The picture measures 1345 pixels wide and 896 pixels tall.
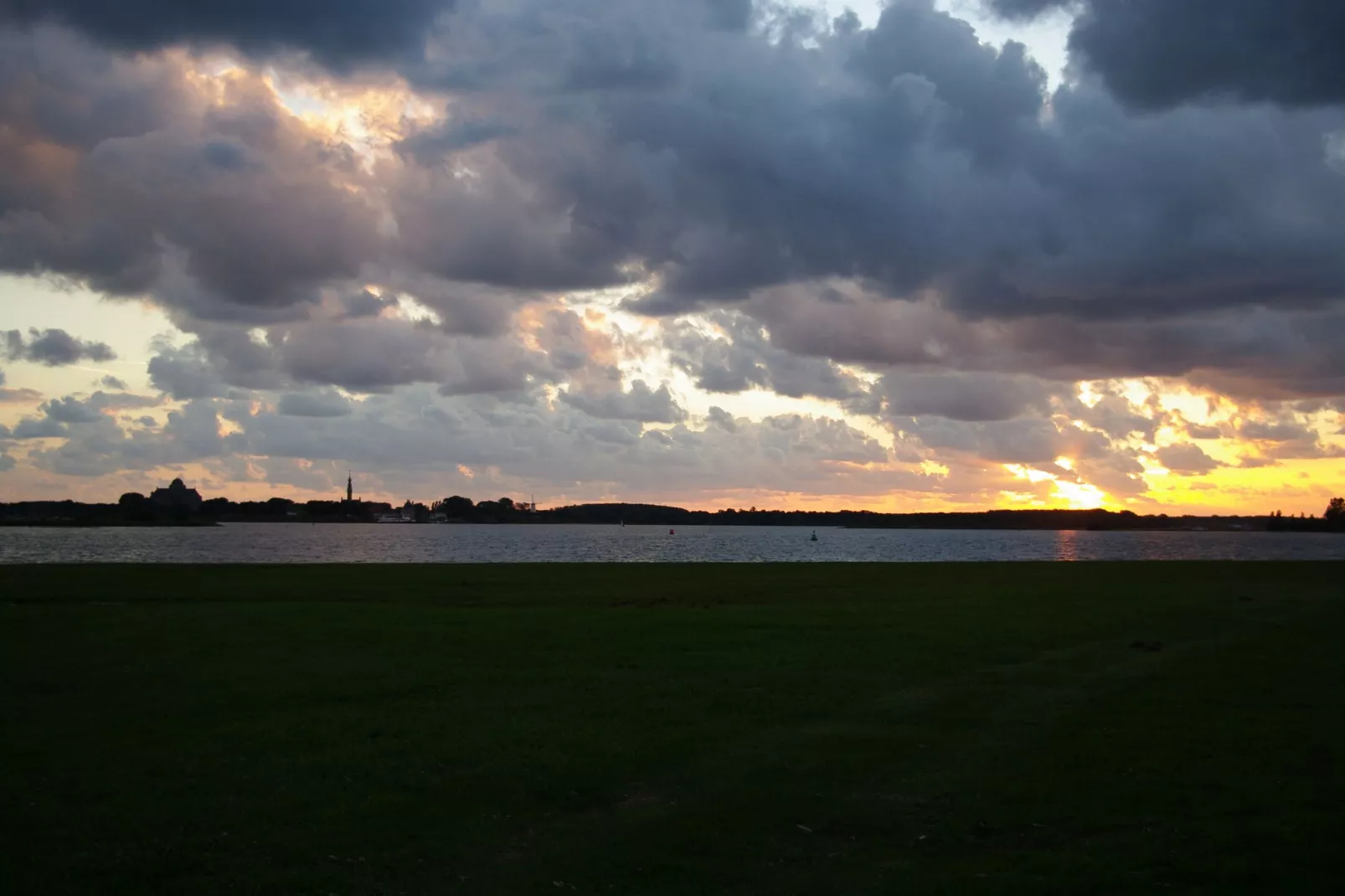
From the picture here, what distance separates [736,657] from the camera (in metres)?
24.0

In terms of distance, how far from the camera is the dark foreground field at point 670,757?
10.5 metres

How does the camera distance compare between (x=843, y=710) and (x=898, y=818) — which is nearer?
(x=898, y=818)

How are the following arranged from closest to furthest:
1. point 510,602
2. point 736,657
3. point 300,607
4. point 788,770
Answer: point 788,770, point 736,657, point 300,607, point 510,602

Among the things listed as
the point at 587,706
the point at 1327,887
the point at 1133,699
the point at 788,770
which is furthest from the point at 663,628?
the point at 1327,887

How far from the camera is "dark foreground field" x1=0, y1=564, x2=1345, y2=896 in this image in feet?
34.3

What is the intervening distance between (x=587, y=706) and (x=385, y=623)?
14.8 metres

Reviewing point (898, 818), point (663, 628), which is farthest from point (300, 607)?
point (898, 818)

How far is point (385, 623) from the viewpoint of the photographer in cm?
3116

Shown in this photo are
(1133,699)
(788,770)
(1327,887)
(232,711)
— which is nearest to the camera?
(1327,887)

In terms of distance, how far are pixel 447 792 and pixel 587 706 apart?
211 inches

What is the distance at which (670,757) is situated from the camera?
14.7 m

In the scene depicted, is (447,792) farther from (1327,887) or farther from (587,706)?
(1327,887)

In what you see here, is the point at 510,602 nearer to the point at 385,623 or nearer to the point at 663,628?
the point at 385,623

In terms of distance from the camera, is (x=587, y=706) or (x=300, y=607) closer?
(x=587, y=706)
